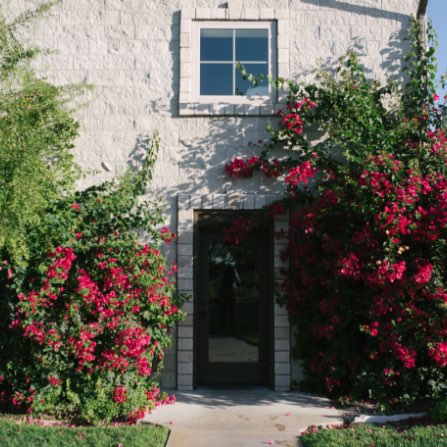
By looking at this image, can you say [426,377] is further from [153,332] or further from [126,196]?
[126,196]

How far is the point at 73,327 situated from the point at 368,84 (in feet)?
14.9

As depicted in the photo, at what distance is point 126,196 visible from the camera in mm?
6473

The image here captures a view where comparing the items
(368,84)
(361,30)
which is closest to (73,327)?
(368,84)

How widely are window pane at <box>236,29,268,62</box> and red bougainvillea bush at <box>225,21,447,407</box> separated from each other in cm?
76

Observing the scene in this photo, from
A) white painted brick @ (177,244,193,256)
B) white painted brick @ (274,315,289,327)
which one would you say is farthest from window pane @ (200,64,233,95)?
white painted brick @ (274,315,289,327)

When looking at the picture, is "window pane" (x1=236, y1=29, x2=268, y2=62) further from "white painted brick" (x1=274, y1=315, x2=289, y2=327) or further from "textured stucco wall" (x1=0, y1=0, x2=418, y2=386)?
"white painted brick" (x1=274, y1=315, x2=289, y2=327)

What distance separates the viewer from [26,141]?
5.56 m

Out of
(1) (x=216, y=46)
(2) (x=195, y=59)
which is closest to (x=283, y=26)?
(1) (x=216, y=46)

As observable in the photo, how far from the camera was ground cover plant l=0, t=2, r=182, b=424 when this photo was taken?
564cm

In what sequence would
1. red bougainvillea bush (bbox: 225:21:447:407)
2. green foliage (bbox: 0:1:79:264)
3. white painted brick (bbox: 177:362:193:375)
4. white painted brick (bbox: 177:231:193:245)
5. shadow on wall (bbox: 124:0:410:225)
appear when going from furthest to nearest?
shadow on wall (bbox: 124:0:410:225)
white painted brick (bbox: 177:231:193:245)
white painted brick (bbox: 177:362:193:375)
red bougainvillea bush (bbox: 225:21:447:407)
green foliage (bbox: 0:1:79:264)

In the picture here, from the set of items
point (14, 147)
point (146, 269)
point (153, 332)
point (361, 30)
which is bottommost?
point (153, 332)

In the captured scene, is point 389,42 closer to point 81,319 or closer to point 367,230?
point 367,230

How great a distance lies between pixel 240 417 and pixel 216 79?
4.15 metres

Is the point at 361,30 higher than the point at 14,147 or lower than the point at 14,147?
higher
